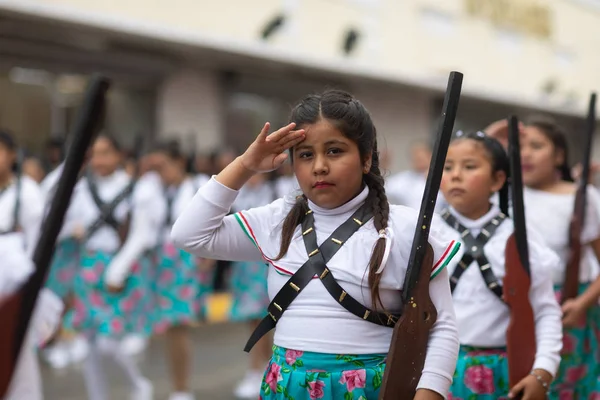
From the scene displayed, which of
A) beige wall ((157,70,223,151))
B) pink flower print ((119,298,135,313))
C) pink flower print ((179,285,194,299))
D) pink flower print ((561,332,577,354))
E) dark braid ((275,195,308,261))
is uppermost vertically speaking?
beige wall ((157,70,223,151))

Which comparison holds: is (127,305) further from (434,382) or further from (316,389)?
(434,382)

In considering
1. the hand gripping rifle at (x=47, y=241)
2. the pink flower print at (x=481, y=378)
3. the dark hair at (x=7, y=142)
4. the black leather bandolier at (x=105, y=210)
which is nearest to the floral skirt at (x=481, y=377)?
the pink flower print at (x=481, y=378)

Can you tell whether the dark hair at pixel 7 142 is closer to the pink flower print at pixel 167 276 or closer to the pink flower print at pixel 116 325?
the pink flower print at pixel 116 325

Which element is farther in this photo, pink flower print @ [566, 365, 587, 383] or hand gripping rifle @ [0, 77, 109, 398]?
pink flower print @ [566, 365, 587, 383]

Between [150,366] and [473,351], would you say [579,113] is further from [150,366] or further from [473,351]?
[473,351]

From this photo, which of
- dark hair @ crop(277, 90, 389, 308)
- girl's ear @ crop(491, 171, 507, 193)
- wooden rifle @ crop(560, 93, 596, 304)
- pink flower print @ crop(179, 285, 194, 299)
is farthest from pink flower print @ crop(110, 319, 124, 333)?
dark hair @ crop(277, 90, 389, 308)

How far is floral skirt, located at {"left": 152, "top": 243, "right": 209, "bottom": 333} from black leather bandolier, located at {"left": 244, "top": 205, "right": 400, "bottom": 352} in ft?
12.7

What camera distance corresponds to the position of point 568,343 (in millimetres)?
3738

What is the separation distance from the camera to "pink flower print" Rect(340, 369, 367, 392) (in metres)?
2.22

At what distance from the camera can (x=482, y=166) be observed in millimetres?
3139

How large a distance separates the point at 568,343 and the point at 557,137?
3.17 feet

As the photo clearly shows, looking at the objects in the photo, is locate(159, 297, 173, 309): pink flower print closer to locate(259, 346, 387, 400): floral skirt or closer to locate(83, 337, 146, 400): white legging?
locate(83, 337, 146, 400): white legging

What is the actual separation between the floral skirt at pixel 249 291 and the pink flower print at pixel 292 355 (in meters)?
4.44

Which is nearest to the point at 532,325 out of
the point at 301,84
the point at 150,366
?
the point at 150,366
